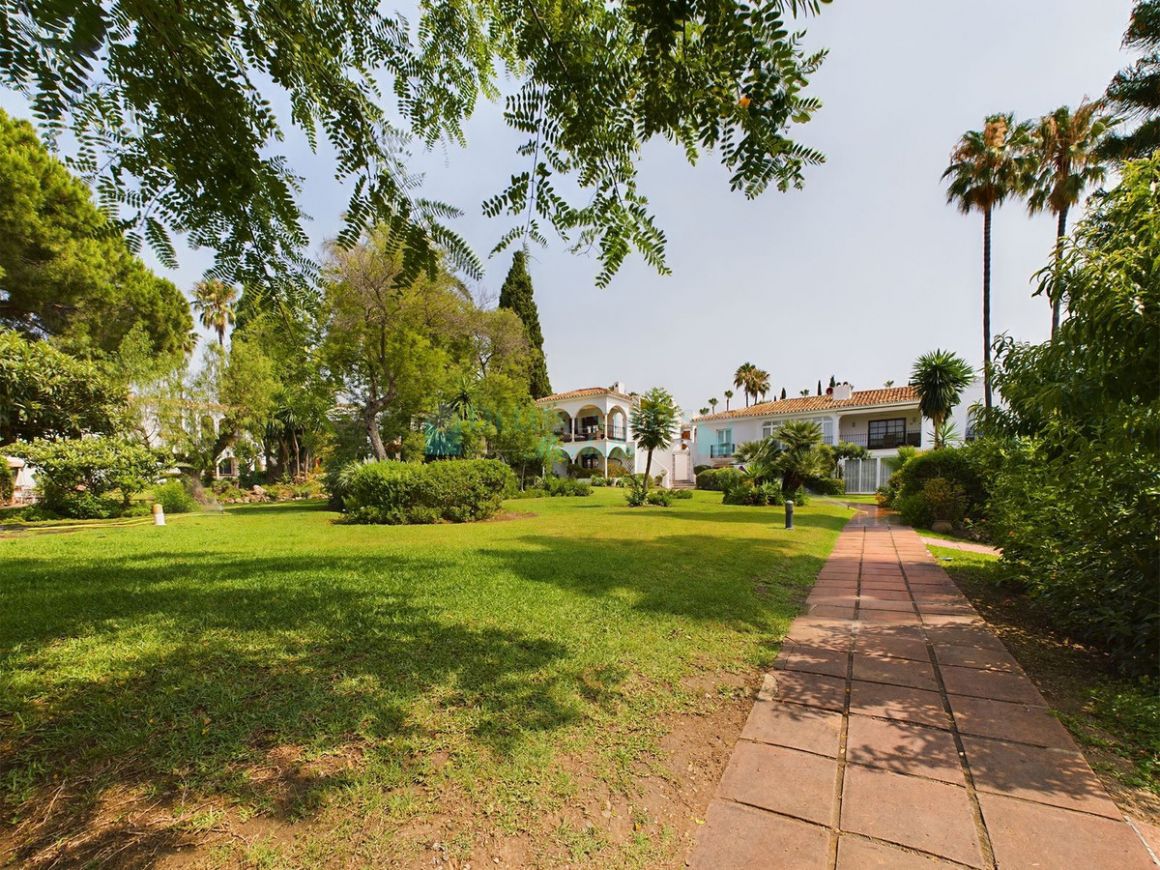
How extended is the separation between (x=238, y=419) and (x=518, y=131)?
852 inches

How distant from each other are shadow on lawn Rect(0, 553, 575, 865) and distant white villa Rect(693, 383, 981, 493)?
90.1 ft

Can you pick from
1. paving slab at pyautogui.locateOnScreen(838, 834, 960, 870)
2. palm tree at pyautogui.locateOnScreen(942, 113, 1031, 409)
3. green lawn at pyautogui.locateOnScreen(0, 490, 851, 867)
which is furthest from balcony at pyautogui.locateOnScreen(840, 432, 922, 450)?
paving slab at pyautogui.locateOnScreen(838, 834, 960, 870)

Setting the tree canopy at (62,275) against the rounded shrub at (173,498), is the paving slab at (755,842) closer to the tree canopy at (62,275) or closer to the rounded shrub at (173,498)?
the tree canopy at (62,275)

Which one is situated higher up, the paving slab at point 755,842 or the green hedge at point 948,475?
the green hedge at point 948,475

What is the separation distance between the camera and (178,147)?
2150 mm

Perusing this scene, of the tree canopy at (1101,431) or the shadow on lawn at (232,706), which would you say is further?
the tree canopy at (1101,431)

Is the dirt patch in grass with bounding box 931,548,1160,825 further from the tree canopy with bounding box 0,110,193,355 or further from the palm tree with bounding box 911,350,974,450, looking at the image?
the palm tree with bounding box 911,350,974,450

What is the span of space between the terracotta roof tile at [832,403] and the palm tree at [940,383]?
5.44m

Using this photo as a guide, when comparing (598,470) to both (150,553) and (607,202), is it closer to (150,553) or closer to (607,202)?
(150,553)

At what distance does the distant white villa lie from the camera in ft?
96.5

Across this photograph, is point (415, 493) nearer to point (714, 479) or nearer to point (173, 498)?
point (173, 498)

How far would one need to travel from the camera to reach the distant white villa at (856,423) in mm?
29422

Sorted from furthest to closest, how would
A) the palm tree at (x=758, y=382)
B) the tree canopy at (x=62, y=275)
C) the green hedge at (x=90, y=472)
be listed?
the palm tree at (x=758, y=382)
the green hedge at (x=90, y=472)
the tree canopy at (x=62, y=275)

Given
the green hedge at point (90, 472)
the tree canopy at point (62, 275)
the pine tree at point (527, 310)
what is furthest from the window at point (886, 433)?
the green hedge at point (90, 472)
